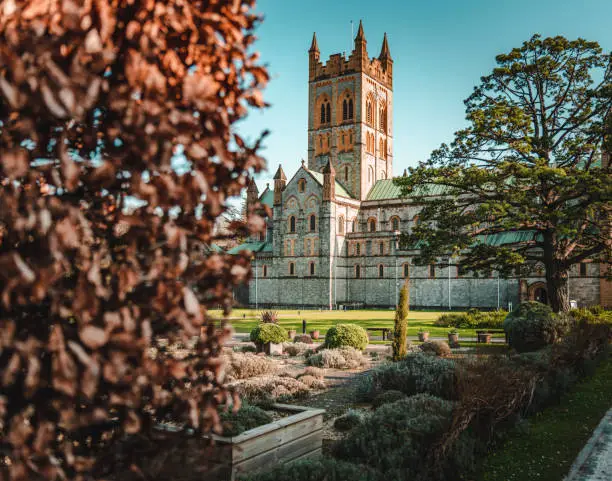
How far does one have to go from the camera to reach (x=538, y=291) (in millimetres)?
48969

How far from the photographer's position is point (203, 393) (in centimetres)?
259

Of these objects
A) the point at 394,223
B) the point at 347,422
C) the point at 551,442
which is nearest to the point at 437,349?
the point at 347,422

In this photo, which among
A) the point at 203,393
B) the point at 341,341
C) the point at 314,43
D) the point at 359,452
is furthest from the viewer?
the point at 314,43

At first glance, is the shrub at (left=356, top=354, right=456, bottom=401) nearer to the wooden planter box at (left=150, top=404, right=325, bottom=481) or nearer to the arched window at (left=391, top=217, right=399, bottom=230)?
the wooden planter box at (left=150, top=404, right=325, bottom=481)

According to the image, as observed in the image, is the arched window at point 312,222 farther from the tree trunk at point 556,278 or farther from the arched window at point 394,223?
the tree trunk at point 556,278

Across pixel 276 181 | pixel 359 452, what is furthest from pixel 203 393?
pixel 276 181

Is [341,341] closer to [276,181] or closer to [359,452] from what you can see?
[359,452]

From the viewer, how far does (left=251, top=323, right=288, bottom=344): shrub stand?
66.9ft

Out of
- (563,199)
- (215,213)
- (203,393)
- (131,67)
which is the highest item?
(563,199)

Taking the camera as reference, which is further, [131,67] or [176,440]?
[176,440]

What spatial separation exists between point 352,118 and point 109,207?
65704 mm

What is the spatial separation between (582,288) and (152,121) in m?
51.5

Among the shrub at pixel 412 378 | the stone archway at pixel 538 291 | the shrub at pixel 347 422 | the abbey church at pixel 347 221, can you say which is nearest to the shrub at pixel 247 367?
the shrub at pixel 412 378

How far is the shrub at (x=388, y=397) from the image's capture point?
35.1 ft
